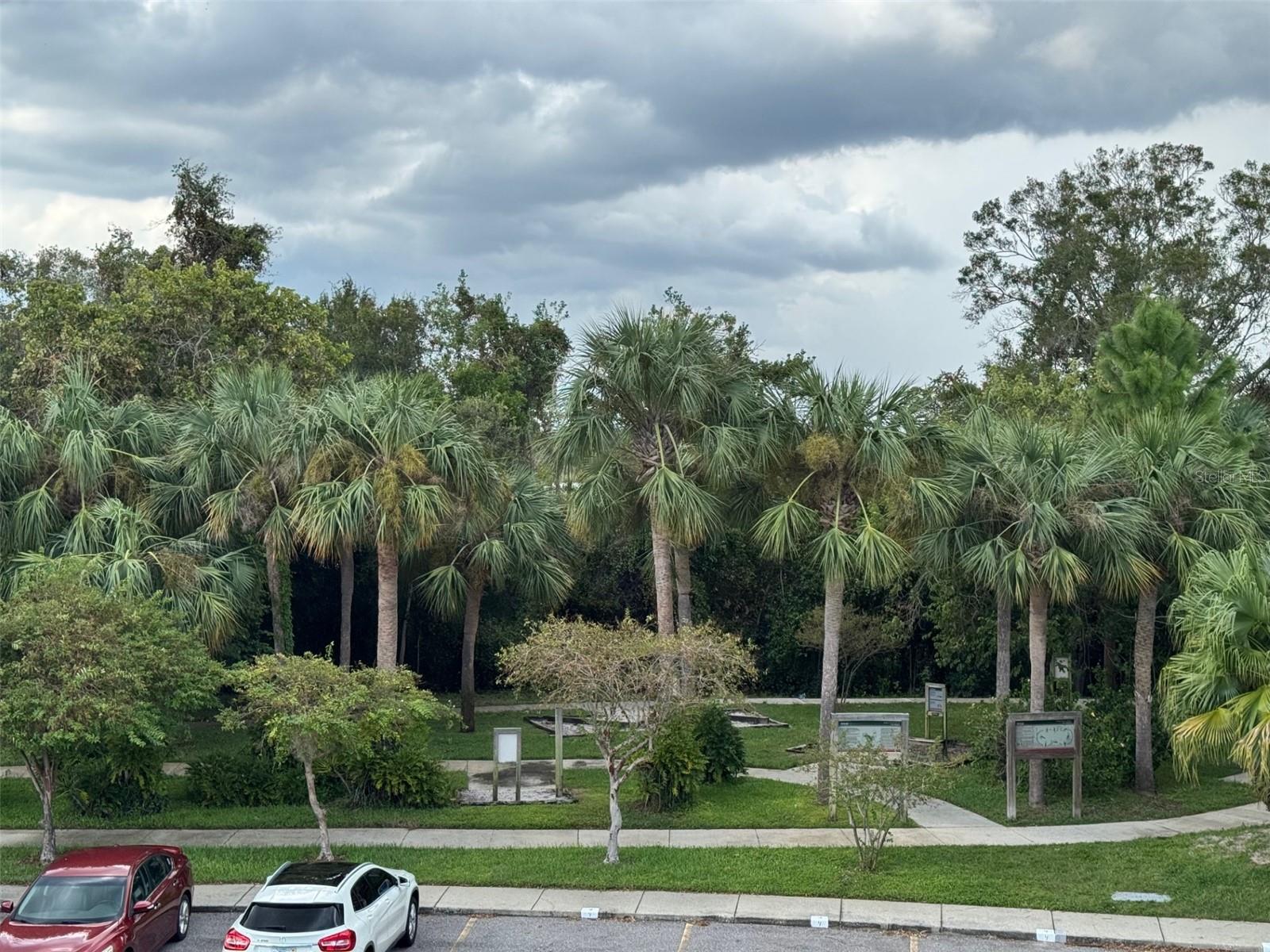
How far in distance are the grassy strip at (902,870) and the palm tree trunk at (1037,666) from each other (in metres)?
2.59

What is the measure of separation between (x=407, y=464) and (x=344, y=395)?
8.27ft

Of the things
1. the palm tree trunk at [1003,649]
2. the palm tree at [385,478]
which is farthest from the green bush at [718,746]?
the palm tree at [385,478]

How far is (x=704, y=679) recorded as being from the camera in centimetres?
2062

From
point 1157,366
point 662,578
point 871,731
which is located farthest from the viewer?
point 1157,366

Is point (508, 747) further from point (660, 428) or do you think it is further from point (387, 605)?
point (660, 428)

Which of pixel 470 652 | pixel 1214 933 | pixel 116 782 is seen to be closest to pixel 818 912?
pixel 1214 933

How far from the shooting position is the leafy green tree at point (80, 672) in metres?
19.2

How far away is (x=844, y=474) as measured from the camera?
23.9 metres

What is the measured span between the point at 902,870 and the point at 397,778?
8.84 m

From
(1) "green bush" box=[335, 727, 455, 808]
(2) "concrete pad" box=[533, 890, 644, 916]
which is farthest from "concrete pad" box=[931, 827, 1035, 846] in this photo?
(1) "green bush" box=[335, 727, 455, 808]

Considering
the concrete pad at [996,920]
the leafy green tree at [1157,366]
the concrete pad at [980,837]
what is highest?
the leafy green tree at [1157,366]

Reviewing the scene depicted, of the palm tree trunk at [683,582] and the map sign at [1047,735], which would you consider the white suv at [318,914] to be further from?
the map sign at [1047,735]

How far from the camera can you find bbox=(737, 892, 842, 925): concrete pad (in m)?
17.4

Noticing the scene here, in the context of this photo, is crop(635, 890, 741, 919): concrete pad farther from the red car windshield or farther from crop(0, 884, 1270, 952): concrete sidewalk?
the red car windshield
